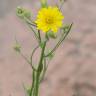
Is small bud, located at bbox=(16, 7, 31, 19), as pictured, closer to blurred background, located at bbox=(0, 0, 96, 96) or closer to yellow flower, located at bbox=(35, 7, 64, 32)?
yellow flower, located at bbox=(35, 7, 64, 32)

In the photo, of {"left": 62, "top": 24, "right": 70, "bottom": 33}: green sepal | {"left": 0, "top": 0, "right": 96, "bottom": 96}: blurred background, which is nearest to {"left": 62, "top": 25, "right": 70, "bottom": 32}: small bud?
{"left": 62, "top": 24, "right": 70, "bottom": 33}: green sepal

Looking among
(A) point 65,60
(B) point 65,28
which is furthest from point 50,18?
(A) point 65,60

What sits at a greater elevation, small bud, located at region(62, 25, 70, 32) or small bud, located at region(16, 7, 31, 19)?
small bud, located at region(16, 7, 31, 19)

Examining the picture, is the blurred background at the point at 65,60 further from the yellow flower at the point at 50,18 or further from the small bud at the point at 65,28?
the yellow flower at the point at 50,18

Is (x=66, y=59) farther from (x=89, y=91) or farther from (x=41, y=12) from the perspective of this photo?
(x=41, y=12)

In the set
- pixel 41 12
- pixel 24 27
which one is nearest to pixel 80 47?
pixel 24 27

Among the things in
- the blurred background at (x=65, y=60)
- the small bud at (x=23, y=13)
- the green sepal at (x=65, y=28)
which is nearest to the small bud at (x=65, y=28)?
the green sepal at (x=65, y=28)

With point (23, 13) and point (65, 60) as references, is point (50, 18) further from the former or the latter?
point (65, 60)

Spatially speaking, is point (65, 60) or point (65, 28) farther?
point (65, 60)
